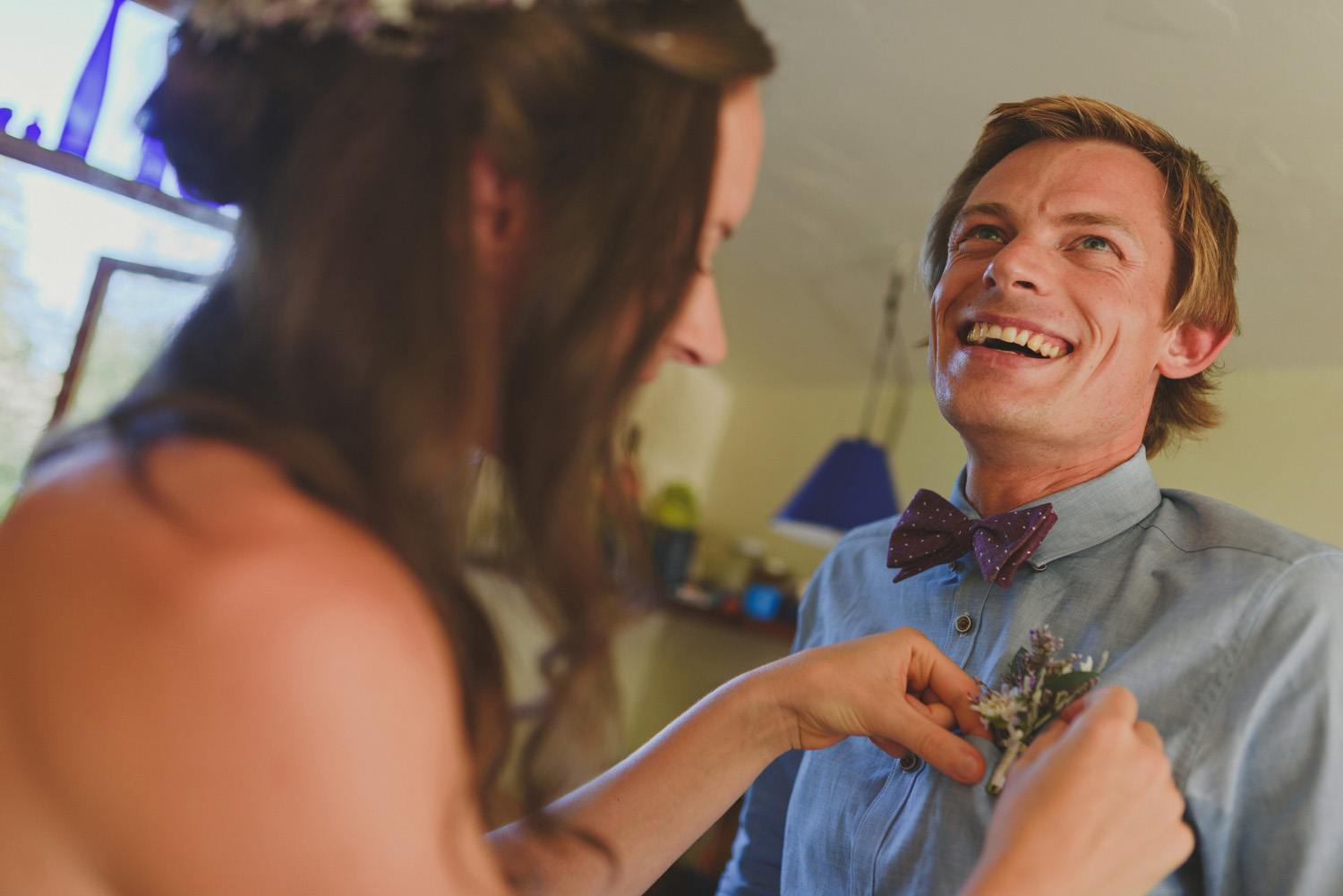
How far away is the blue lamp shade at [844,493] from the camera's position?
10.2ft

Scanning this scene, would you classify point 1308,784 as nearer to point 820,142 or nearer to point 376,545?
point 376,545

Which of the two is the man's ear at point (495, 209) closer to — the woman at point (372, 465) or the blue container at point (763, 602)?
the woman at point (372, 465)

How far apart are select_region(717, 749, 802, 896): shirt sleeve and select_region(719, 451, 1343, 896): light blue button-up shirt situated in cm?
2

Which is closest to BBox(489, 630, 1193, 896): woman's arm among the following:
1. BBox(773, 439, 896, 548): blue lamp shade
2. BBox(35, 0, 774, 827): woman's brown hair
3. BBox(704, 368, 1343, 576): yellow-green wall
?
BBox(35, 0, 774, 827): woman's brown hair

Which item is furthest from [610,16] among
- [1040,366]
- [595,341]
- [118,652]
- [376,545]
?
[1040,366]

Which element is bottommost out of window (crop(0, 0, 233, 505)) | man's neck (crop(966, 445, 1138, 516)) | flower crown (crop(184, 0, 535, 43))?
window (crop(0, 0, 233, 505))

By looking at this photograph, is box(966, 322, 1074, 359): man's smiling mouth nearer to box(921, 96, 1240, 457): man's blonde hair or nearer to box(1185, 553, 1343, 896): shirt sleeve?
box(921, 96, 1240, 457): man's blonde hair

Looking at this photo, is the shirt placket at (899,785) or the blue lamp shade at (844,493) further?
the blue lamp shade at (844,493)

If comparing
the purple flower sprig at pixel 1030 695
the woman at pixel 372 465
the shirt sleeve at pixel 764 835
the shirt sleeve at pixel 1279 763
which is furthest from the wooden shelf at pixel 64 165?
the shirt sleeve at pixel 1279 763

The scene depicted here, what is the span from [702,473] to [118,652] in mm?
4283

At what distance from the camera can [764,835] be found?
5.06 feet

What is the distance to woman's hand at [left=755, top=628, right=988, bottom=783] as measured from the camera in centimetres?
109

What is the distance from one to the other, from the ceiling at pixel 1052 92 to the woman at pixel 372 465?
148cm

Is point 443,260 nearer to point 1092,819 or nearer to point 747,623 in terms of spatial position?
point 1092,819
